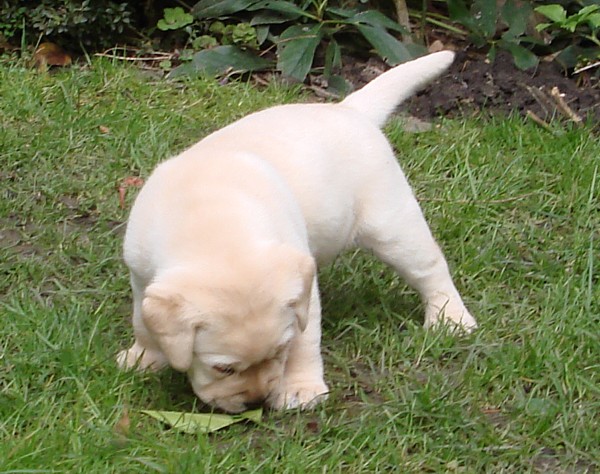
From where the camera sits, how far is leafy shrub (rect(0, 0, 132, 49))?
6492mm

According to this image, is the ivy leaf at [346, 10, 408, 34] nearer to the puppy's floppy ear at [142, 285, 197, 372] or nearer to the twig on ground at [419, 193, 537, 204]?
the twig on ground at [419, 193, 537, 204]

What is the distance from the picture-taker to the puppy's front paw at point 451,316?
3.96 m

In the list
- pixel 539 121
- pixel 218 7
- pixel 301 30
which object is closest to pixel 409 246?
pixel 539 121

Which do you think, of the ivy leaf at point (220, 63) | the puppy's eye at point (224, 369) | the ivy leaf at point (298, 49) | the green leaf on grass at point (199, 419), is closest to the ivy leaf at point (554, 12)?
the ivy leaf at point (298, 49)

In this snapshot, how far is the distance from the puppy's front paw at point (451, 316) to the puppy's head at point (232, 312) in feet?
3.04

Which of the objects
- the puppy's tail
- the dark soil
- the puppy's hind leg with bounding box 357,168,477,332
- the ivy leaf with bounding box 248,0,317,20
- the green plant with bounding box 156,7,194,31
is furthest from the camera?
the green plant with bounding box 156,7,194,31

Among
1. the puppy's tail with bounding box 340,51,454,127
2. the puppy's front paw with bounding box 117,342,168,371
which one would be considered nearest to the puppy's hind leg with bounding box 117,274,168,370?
the puppy's front paw with bounding box 117,342,168,371

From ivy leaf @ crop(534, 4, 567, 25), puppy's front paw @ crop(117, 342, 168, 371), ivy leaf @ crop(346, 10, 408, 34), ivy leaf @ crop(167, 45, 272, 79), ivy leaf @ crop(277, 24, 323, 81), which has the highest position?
puppy's front paw @ crop(117, 342, 168, 371)

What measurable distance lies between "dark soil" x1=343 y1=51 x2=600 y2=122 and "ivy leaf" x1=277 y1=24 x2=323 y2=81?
33 cm

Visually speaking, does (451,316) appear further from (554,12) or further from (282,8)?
(282,8)

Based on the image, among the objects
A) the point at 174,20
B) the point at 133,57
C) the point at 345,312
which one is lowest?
the point at 133,57

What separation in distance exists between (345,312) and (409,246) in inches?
15.4

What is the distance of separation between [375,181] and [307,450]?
107 cm

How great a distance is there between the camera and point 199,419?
10.9 feet
